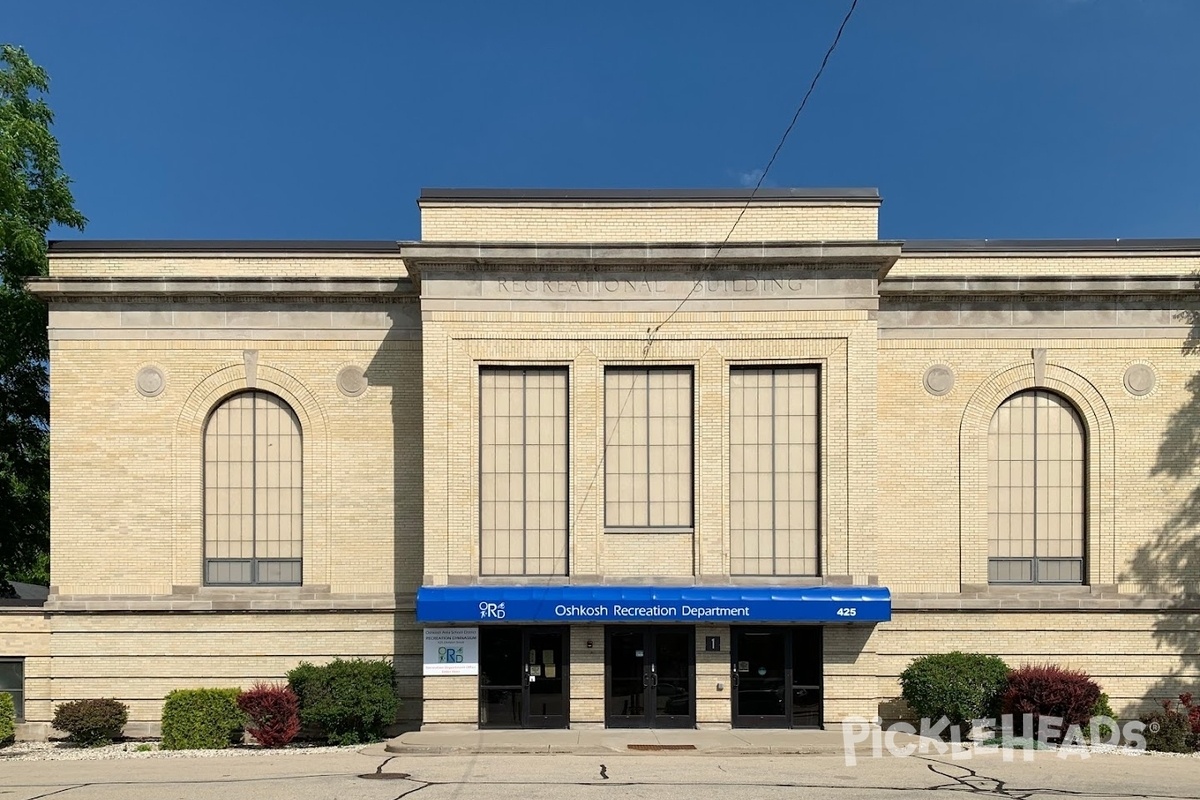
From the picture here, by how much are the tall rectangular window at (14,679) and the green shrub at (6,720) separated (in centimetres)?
58

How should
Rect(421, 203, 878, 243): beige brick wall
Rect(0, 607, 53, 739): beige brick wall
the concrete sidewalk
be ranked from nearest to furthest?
the concrete sidewalk, Rect(421, 203, 878, 243): beige brick wall, Rect(0, 607, 53, 739): beige brick wall

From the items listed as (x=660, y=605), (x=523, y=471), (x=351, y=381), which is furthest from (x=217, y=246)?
(x=660, y=605)

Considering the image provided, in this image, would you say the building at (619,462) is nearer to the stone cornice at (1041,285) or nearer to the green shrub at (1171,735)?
the stone cornice at (1041,285)

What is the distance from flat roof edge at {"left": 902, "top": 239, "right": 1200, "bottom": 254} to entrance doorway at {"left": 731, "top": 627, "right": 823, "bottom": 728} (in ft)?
28.9

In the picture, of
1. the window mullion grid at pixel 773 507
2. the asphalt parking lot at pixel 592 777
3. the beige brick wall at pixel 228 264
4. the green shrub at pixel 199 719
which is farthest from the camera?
the beige brick wall at pixel 228 264

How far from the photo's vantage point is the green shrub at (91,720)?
17.2m

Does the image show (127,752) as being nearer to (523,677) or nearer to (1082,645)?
(523,677)

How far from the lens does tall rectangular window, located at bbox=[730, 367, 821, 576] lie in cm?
1784

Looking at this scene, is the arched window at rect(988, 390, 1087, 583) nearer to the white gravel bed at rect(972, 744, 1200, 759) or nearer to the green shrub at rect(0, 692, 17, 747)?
the white gravel bed at rect(972, 744, 1200, 759)

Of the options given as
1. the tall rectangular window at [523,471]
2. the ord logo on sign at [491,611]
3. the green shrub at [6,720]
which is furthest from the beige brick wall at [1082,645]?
the green shrub at [6,720]

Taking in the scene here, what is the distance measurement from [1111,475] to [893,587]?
539cm

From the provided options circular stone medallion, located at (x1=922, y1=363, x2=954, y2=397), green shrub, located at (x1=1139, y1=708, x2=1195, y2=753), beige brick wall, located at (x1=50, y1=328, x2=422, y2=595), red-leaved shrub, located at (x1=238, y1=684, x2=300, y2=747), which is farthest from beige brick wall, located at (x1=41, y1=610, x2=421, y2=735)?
green shrub, located at (x1=1139, y1=708, x2=1195, y2=753)

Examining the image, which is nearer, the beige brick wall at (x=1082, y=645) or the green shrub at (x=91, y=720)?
the green shrub at (x=91, y=720)

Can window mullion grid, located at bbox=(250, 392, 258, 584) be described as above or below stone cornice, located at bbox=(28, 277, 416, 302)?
below
